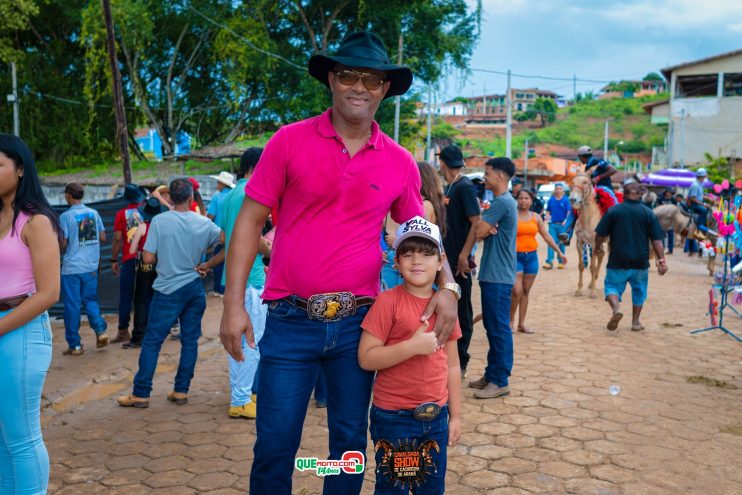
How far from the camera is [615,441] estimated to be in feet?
16.5

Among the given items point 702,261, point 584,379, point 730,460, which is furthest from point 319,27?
point 730,460

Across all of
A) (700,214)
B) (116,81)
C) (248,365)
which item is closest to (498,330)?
(248,365)

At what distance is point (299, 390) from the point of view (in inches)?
111

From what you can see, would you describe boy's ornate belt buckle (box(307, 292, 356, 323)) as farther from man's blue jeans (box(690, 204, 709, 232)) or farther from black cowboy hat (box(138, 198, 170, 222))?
man's blue jeans (box(690, 204, 709, 232))

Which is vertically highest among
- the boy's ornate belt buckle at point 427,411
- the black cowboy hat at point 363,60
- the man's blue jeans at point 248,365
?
the black cowboy hat at point 363,60

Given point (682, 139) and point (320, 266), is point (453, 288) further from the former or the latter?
point (682, 139)

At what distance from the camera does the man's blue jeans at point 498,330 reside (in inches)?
238

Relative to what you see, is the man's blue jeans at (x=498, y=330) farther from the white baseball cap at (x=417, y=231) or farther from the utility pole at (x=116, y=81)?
the utility pole at (x=116, y=81)

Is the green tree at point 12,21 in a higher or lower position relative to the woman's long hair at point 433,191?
higher

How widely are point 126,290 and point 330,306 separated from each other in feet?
20.6

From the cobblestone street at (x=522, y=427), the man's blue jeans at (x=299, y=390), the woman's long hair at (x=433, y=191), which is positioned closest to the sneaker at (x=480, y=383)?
the cobblestone street at (x=522, y=427)

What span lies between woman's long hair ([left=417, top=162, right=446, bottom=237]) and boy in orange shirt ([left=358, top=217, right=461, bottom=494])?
2.57m

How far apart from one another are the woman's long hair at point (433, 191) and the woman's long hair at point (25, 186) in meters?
3.15

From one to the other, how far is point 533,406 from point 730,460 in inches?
64.5
